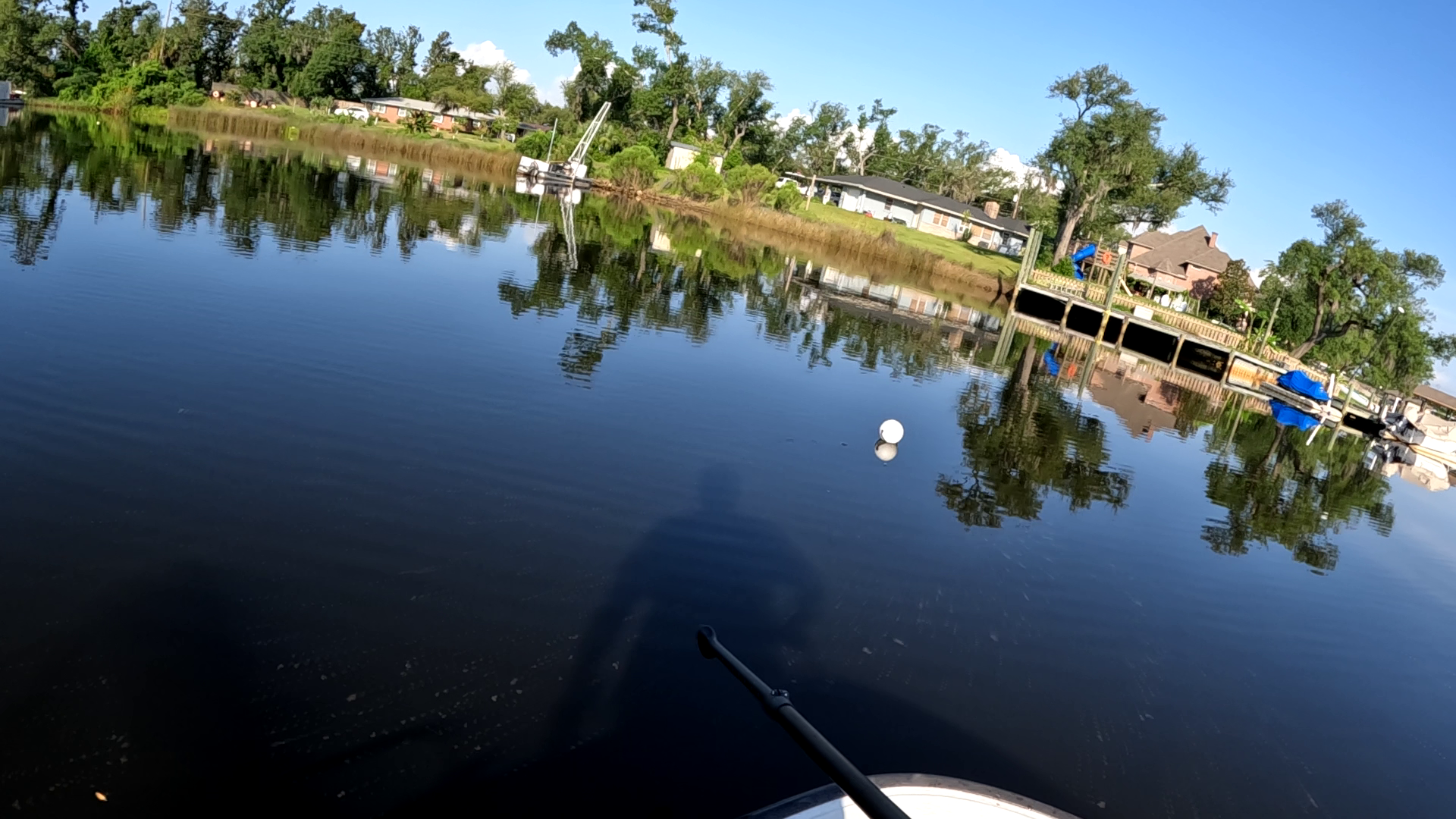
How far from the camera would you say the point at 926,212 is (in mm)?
89938

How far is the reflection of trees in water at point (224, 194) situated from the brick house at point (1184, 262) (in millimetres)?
52402

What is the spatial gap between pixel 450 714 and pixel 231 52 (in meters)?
104

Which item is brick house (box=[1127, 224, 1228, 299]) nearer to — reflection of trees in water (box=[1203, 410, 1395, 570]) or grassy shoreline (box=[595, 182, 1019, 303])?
grassy shoreline (box=[595, 182, 1019, 303])

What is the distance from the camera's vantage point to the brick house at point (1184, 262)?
7800 centimetres

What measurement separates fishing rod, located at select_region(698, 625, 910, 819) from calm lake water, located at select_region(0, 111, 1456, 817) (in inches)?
70.3

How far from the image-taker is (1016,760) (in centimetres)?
809

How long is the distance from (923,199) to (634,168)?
30.0 meters

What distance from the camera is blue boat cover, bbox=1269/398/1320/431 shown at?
114ft

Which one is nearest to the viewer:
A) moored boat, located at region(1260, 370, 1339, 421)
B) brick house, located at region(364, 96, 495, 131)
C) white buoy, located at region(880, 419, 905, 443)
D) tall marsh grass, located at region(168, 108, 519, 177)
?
white buoy, located at region(880, 419, 905, 443)

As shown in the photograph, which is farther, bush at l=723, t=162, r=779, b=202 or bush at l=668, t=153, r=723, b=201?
bush at l=668, t=153, r=723, b=201

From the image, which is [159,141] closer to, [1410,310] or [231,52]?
[231,52]

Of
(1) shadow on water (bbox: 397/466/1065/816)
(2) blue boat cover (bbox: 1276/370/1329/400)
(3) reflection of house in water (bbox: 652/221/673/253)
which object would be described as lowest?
(1) shadow on water (bbox: 397/466/1065/816)

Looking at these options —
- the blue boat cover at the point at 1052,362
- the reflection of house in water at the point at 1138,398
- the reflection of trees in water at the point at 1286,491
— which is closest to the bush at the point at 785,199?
the blue boat cover at the point at 1052,362

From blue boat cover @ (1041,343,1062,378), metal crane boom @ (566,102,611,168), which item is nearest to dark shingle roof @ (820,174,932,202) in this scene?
metal crane boom @ (566,102,611,168)
